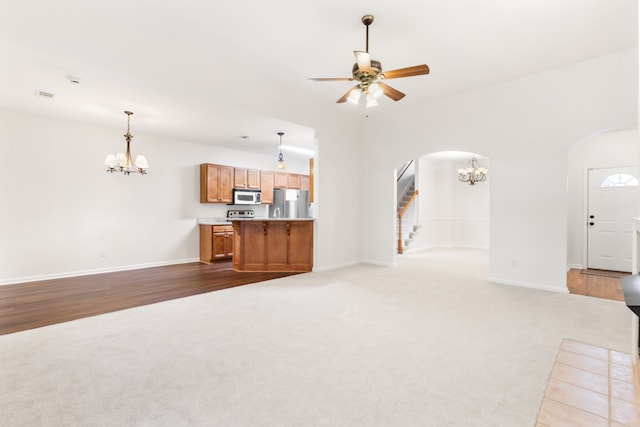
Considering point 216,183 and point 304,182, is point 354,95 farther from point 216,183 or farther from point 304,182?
point 304,182

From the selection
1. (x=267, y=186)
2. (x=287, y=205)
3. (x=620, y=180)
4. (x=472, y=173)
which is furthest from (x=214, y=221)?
(x=620, y=180)

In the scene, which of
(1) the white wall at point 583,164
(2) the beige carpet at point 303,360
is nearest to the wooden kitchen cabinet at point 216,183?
(2) the beige carpet at point 303,360

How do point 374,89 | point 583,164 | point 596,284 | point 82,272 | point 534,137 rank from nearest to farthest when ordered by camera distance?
1. point 374,89
2. point 534,137
3. point 596,284
4. point 82,272
5. point 583,164

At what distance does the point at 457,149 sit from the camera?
18.0 feet

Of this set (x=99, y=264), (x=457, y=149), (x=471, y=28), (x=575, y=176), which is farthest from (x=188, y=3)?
(x=575, y=176)

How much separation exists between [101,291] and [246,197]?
403 centimetres

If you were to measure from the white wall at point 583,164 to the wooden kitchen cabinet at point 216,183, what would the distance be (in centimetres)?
743

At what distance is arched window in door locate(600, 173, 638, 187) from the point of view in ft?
18.7

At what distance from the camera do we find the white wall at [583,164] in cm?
576

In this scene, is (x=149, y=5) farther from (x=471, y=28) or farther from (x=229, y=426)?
(x=229, y=426)

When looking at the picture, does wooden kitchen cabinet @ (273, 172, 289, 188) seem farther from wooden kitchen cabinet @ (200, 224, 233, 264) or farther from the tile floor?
the tile floor

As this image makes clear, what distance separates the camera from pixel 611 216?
591 centimetres

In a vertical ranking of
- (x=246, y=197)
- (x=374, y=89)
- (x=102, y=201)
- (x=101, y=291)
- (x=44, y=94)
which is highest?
(x=44, y=94)

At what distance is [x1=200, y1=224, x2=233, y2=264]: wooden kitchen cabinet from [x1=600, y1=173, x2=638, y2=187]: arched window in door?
7.92m
